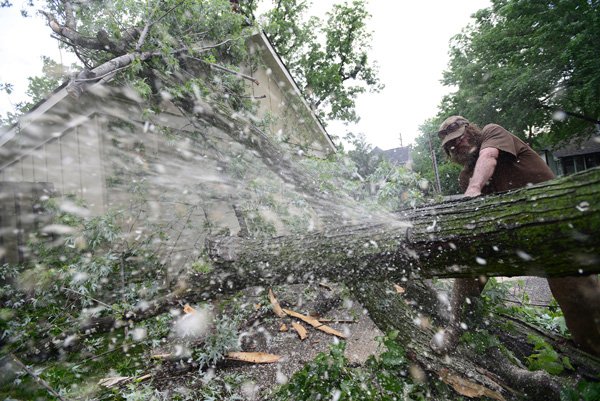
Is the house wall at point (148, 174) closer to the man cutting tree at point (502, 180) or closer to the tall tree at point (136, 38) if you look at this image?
the tall tree at point (136, 38)

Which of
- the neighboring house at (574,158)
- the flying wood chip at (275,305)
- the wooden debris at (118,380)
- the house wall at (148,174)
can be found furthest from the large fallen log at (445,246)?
the neighboring house at (574,158)

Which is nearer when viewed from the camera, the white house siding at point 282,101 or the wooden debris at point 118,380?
the wooden debris at point 118,380

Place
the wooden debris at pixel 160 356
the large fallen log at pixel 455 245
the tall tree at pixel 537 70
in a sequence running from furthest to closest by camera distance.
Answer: the tall tree at pixel 537 70 < the wooden debris at pixel 160 356 < the large fallen log at pixel 455 245

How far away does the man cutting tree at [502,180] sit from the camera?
181cm

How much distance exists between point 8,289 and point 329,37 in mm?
15108

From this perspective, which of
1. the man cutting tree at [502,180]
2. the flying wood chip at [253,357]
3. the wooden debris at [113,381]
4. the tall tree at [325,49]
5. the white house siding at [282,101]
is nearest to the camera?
the man cutting tree at [502,180]

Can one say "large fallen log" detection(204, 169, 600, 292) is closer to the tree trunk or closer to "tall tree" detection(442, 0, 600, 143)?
the tree trunk

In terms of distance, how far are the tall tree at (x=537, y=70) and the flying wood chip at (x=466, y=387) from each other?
1200 cm

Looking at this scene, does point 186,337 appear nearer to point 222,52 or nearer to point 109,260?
point 109,260

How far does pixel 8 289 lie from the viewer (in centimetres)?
363

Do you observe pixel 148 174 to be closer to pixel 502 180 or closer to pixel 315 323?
pixel 315 323

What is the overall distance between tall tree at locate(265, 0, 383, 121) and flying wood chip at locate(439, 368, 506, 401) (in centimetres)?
1231

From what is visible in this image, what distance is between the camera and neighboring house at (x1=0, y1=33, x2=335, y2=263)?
4152mm

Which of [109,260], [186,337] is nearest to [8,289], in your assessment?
[109,260]
